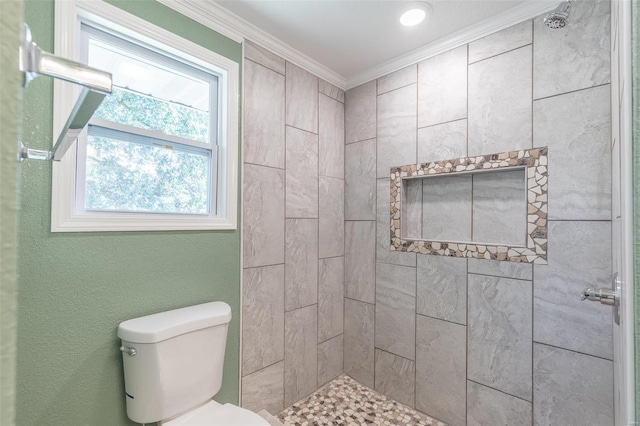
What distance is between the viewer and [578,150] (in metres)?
1.42

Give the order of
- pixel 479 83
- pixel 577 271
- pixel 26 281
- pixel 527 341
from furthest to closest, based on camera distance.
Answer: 1. pixel 479 83
2. pixel 527 341
3. pixel 577 271
4. pixel 26 281

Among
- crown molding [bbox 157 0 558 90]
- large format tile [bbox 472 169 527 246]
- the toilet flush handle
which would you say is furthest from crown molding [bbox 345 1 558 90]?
the toilet flush handle

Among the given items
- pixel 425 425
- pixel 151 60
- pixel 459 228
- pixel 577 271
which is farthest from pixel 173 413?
pixel 577 271

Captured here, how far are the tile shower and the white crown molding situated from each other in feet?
0.20

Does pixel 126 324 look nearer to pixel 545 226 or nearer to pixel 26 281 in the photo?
pixel 26 281

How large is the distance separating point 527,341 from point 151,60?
239 centimetres

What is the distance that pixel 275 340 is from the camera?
6.20ft

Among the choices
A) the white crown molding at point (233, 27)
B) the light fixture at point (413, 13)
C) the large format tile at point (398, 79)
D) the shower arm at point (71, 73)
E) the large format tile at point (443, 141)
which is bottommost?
the shower arm at point (71, 73)

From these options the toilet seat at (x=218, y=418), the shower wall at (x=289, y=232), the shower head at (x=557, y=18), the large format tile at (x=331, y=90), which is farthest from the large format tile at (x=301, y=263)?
the shower head at (x=557, y=18)

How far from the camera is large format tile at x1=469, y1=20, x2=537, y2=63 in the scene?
1.58 meters

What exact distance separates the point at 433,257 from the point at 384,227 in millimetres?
398

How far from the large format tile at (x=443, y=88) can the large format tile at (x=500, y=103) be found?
0.20ft

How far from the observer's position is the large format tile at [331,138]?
2.24 m

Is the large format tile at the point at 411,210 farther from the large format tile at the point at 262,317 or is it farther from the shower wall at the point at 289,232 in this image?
the large format tile at the point at 262,317
